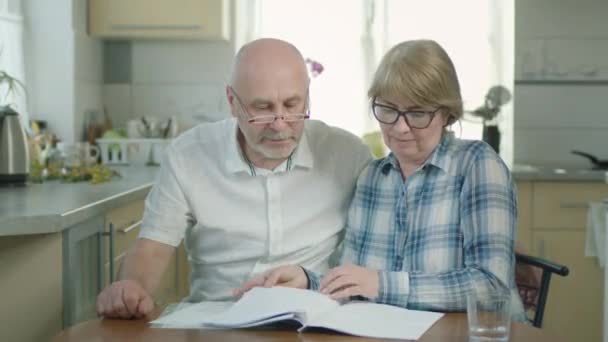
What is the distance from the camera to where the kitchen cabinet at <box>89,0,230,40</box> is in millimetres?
4352

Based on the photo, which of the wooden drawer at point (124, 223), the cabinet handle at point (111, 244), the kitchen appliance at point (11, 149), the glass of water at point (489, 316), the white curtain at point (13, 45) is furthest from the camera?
the white curtain at point (13, 45)

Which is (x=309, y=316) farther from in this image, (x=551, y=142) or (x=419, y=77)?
(x=551, y=142)

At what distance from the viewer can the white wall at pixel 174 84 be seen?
466 cm

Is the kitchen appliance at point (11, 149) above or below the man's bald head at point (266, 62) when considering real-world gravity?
below

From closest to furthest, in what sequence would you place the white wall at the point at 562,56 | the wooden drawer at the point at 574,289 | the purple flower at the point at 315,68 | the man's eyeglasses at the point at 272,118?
the man's eyeglasses at the point at 272,118 < the wooden drawer at the point at 574,289 < the purple flower at the point at 315,68 < the white wall at the point at 562,56

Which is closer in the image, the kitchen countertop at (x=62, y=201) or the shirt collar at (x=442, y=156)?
the shirt collar at (x=442, y=156)

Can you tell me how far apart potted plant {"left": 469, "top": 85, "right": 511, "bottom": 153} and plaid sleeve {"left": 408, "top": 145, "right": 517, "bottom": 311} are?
8.70 feet

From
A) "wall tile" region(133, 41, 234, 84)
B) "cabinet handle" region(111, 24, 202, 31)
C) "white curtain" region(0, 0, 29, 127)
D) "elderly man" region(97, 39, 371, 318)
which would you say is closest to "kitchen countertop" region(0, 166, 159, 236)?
"elderly man" region(97, 39, 371, 318)

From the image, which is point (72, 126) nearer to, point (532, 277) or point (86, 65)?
point (86, 65)

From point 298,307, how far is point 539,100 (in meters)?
3.36

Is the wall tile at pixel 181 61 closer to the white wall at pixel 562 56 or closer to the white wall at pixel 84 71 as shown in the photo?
the white wall at pixel 84 71

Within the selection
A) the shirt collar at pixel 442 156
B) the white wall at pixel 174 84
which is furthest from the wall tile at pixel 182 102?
the shirt collar at pixel 442 156

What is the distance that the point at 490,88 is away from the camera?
462 cm

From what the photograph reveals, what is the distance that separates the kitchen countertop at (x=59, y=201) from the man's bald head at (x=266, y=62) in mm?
561
